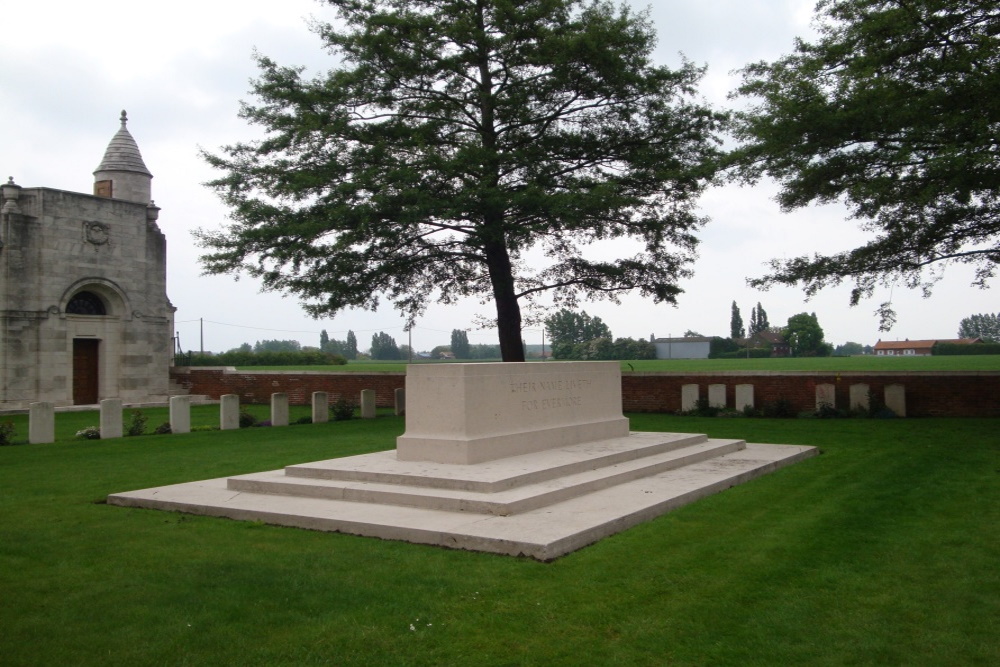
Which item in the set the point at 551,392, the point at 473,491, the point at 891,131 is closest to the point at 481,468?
the point at 473,491

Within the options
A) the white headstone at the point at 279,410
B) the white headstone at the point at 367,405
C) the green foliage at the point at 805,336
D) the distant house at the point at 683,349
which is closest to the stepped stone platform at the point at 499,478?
the white headstone at the point at 279,410

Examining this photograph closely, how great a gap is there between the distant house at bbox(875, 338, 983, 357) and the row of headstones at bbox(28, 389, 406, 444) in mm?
84590

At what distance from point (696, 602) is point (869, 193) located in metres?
10.3

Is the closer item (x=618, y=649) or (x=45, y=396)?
(x=618, y=649)

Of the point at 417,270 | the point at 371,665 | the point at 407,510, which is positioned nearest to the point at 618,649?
the point at 371,665

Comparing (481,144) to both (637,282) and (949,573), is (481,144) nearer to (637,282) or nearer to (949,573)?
(637,282)

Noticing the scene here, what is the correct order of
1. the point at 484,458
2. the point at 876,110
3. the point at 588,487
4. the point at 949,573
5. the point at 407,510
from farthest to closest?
the point at 876,110
the point at 484,458
the point at 588,487
the point at 407,510
the point at 949,573

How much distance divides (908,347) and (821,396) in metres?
91.7

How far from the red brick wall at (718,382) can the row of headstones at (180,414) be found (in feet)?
13.6

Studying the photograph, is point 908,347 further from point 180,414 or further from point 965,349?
point 180,414

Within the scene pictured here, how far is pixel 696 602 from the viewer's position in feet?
16.1

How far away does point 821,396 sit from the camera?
18.0 meters

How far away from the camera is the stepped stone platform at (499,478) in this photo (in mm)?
6734

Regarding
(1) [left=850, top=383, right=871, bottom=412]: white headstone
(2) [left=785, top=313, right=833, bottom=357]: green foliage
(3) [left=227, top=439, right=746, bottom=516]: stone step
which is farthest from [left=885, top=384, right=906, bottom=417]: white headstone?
(2) [left=785, top=313, right=833, bottom=357]: green foliage
